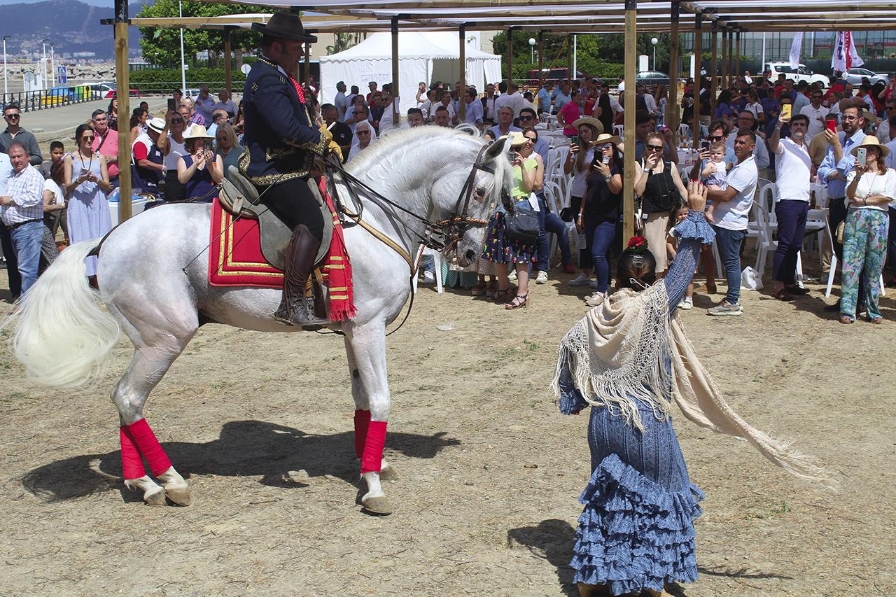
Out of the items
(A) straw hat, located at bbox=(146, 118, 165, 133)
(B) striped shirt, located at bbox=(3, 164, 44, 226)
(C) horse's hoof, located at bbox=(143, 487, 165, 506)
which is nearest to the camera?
(C) horse's hoof, located at bbox=(143, 487, 165, 506)

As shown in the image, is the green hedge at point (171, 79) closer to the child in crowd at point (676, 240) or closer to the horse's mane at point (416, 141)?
the child in crowd at point (676, 240)

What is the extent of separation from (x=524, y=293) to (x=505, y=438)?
4.29 m

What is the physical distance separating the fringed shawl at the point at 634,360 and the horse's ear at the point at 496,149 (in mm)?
1565

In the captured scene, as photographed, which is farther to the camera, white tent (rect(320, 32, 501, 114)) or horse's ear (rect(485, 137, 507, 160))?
white tent (rect(320, 32, 501, 114))

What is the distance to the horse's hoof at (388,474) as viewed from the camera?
5.96 metres

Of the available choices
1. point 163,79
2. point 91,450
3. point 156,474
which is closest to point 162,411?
point 91,450

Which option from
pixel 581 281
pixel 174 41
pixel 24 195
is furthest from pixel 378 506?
pixel 174 41

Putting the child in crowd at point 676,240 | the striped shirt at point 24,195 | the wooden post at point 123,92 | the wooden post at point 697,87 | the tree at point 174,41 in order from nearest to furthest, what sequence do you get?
1. the wooden post at point 123,92
2. the child in crowd at point 676,240
3. the striped shirt at point 24,195
4. the wooden post at point 697,87
5. the tree at point 174,41

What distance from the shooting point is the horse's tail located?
18.2 feet

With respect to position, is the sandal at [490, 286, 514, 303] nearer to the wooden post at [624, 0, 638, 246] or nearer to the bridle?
the wooden post at [624, 0, 638, 246]

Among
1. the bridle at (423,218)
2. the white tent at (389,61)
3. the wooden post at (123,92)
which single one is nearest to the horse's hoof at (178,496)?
the bridle at (423,218)

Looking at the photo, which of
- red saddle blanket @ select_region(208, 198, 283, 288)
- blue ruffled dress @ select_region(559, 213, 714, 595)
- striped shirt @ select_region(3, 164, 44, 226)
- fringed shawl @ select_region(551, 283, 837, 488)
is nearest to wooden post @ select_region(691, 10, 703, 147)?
striped shirt @ select_region(3, 164, 44, 226)

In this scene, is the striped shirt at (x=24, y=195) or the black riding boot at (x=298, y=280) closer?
the black riding boot at (x=298, y=280)

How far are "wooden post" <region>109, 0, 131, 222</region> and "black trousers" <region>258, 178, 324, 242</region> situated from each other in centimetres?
465
